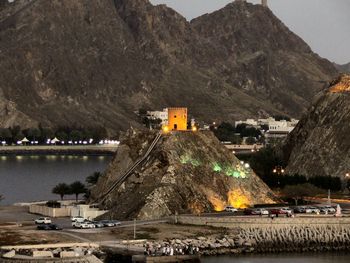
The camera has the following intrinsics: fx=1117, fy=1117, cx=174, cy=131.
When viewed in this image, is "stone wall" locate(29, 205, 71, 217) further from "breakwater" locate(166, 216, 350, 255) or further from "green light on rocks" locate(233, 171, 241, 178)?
"green light on rocks" locate(233, 171, 241, 178)

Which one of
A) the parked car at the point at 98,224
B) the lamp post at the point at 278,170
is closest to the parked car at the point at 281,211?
the parked car at the point at 98,224

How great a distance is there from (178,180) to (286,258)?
20.4 m

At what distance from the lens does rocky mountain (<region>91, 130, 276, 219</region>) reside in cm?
11650

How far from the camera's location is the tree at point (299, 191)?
5310 inches

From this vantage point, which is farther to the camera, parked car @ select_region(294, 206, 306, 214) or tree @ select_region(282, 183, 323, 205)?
tree @ select_region(282, 183, 323, 205)

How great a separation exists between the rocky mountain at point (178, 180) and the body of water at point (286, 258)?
634 inches

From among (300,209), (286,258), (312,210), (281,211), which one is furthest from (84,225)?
(312,210)

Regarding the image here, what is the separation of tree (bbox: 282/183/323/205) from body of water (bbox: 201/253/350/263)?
2639 centimetres

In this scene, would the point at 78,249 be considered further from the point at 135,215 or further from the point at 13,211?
the point at 13,211

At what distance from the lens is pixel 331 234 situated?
4294 inches

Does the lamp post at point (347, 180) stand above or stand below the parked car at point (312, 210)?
above

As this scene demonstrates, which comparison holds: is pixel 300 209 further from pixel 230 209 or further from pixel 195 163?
pixel 195 163

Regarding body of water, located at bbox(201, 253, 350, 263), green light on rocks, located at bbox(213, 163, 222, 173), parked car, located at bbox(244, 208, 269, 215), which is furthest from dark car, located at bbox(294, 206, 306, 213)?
body of water, located at bbox(201, 253, 350, 263)

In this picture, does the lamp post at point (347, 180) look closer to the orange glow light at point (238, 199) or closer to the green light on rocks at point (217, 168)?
the orange glow light at point (238, 199)
